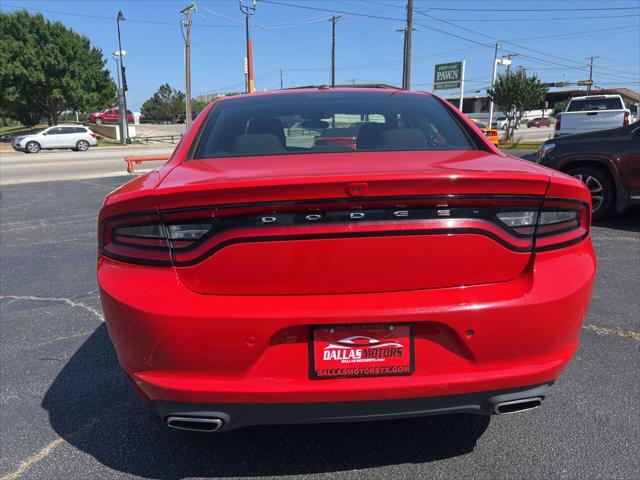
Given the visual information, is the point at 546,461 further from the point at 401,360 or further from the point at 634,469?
the point at 401,360

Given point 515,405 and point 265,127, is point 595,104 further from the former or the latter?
point 515,405

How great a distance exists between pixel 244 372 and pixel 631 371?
2502 mm

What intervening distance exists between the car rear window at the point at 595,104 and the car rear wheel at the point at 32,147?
95.9 ft

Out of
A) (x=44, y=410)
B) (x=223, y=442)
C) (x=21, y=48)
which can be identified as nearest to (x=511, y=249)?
(x=223, y=442)

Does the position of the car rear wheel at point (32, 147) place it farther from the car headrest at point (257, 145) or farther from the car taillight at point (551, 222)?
the car taillight at point (551, 222)

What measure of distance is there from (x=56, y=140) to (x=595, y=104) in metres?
29.4

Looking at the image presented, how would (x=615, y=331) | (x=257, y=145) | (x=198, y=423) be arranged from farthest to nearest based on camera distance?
(x=615, y=331) < (x=257, y=145) < (x=198, y=423)

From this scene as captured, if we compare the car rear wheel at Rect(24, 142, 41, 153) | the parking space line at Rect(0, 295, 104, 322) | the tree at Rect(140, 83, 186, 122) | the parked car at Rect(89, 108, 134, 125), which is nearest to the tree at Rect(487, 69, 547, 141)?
the car rear wheel at Rect(24, 142, 41, 153)

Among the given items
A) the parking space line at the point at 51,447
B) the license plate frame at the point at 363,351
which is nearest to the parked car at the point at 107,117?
the parking space line at the point at 51,447

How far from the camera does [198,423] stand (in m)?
1.97

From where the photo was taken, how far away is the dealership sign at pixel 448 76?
112ft

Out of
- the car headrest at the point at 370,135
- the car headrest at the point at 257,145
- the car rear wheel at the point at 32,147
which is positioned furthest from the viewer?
the car rear wheel at the point at 32,147

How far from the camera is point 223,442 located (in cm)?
256

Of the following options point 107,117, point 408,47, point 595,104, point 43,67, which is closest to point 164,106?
point 107,117
